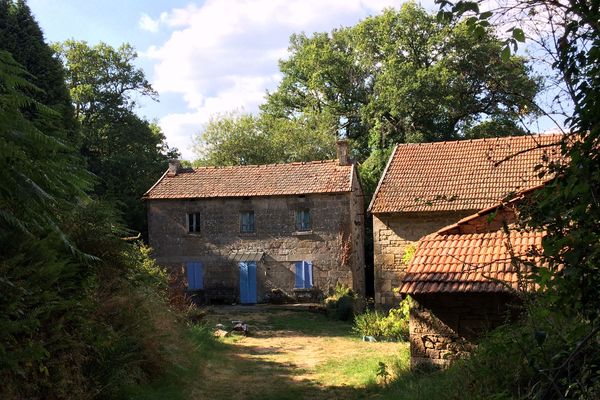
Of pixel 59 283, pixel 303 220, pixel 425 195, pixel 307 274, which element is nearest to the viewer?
pixel 59 283

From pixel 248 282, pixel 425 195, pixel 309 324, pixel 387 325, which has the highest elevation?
pixel 425 195

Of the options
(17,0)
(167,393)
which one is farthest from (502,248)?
(17,0)

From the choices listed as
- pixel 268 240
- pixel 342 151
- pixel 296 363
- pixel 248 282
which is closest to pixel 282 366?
pixel 296 363

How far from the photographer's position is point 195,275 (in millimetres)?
25062

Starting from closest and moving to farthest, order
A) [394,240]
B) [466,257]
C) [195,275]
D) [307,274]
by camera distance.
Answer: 1. [466,257]
2. [394,240]
3. [307,274]
4. [195,275]

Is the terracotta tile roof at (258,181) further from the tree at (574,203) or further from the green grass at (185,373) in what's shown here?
the tree at (574,203)

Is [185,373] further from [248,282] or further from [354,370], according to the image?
[248,282]

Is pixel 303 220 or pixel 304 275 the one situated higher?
pixel 303 220

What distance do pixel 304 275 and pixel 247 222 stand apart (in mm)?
3432

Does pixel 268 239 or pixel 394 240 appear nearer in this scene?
pixel 394 240

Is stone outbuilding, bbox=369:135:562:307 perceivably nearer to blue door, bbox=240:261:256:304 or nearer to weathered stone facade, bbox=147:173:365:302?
weathered stone facade, bbox=147:173:365:302

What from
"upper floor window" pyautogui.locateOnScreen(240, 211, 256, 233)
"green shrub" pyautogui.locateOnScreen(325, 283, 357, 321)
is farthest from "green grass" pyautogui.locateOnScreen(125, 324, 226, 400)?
"upper floor window" pyautogui.locateOnScreen(240, 211, 256, 233)

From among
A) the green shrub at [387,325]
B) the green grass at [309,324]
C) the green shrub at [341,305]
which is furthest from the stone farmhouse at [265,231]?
the green shrub at [387,325]

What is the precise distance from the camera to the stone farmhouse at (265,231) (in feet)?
78.4
